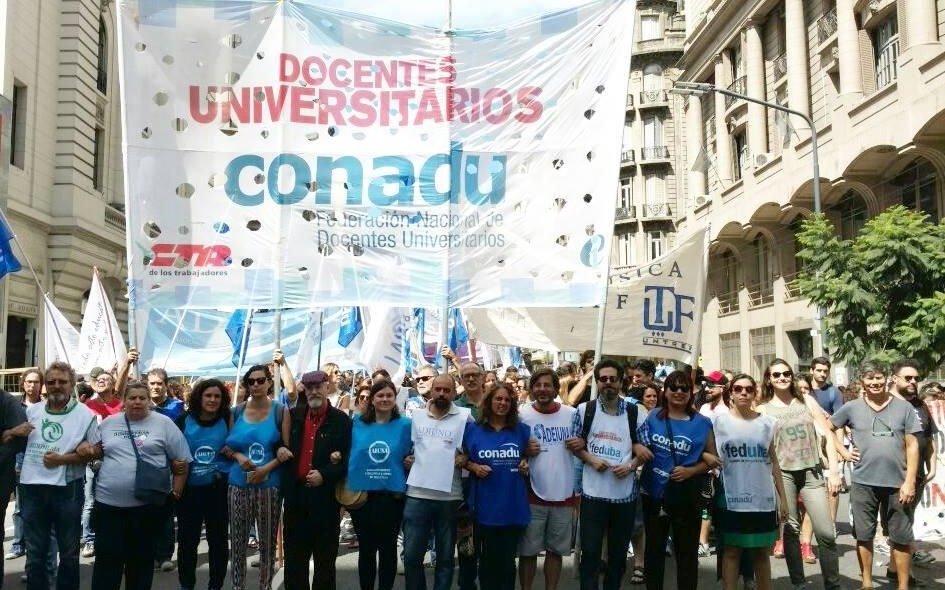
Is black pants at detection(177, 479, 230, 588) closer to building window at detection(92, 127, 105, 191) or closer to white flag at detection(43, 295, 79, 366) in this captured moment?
white flag at detection(43, 295, 79, 366)

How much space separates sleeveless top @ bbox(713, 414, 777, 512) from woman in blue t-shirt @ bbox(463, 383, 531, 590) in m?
1.44

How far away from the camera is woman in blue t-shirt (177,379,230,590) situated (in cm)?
640

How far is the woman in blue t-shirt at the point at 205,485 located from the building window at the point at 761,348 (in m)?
26.1

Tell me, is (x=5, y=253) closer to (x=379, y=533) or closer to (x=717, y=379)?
(x=379, y=533)

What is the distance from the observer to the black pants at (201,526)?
6.43 meters

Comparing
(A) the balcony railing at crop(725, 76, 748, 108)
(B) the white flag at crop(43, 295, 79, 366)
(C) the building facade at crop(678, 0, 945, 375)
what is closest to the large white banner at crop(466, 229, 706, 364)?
(B) the white flag at crop(43, 295, 79, 366)

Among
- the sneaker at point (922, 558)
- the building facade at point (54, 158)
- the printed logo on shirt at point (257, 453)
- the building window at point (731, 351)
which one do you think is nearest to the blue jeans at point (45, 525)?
the printed logo on shirt at point (257, 453)

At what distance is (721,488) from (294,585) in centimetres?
314

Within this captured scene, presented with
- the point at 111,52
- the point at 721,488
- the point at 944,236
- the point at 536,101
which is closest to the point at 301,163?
the point at 536,101

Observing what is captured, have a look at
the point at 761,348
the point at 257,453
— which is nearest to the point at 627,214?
the point at 761,348

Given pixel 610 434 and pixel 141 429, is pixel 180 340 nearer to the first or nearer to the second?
pixel 141 429

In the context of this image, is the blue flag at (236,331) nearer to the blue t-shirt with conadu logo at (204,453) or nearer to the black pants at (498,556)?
the blue t-shirt with conadu logo at (204,453)

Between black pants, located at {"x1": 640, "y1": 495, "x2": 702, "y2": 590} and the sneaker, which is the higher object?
black pants, located at {"x1": 640, "y1": 495, "x2": 702, "y2": 590}

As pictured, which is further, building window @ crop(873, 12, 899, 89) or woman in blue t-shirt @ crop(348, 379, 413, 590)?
building window @ crop(873, 12, 899, 89)
